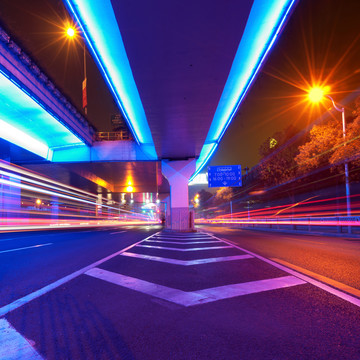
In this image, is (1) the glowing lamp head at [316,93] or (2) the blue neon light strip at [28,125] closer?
(2) the blue neon light strip at [28,125]

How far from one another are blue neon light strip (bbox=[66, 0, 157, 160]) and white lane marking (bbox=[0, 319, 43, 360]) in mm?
6762

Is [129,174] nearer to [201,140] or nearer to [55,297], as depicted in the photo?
[201,140]

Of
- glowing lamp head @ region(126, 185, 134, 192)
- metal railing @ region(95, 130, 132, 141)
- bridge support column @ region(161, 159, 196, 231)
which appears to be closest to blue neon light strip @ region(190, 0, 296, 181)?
bridge support column @ region(161, 159, 196, 231)

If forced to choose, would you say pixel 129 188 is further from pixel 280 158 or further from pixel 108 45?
pixel 108 45

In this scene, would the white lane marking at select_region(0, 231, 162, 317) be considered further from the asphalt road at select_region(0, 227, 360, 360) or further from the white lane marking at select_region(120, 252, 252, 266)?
the white lane marking at select_region(120, 252, 252, 266)

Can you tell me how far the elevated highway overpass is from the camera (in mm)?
6441

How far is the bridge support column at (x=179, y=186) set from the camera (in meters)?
21.5

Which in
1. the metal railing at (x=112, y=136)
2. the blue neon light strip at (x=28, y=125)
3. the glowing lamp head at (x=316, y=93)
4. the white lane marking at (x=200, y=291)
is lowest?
the white lane marking at (x=200, y=291)

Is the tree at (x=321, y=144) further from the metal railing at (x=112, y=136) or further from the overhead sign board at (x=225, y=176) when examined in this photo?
the metal railing at (x=112, y=136)

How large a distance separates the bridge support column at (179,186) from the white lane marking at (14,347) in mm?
19074

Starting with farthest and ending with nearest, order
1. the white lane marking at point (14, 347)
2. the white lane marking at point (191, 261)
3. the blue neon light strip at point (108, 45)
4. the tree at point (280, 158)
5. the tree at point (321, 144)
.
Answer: the tree at point (280, 158) < the tree at point (321, 144) < the blue neon light strip at point (108, 45) < the white lane marking at point (191, 261) < the white lane marking at point (14, 347)

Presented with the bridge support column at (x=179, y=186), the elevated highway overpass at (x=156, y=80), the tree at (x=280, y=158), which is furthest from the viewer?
the tree at (x=280, y=158)

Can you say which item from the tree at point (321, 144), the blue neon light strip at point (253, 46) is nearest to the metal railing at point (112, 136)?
the blue neon light strip at point (253, 46)

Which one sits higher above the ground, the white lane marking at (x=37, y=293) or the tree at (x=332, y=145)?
the tree at (x=332, y=145)
